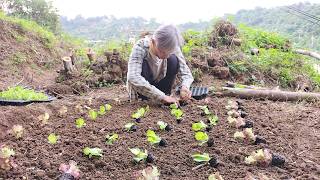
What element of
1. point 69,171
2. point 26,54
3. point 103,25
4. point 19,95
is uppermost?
point 69,171

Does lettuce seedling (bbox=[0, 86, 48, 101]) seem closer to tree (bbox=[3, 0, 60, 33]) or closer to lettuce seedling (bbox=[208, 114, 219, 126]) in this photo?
lettuce seedling (bbox=[208, 114, 219, 126])

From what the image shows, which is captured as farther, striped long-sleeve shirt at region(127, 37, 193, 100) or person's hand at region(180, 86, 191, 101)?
person's hand at region(180, 86, 191, 101)

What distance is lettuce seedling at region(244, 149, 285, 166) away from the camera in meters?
2.94

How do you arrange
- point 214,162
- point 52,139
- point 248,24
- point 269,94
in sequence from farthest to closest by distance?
point 248,24 → point 269,94 → point 52,139 → point 214,162

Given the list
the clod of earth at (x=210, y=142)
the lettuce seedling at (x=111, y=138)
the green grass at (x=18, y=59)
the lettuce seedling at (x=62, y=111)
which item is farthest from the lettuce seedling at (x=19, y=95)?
the green grass at (x=18, y=59)

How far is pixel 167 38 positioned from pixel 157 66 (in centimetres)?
74

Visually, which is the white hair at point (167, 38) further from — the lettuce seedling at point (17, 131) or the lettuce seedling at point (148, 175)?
the lettuce seedling at point (148, 175)

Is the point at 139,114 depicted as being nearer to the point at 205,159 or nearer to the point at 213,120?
the point at 213,120

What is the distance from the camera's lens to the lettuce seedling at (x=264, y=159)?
9.63 ft

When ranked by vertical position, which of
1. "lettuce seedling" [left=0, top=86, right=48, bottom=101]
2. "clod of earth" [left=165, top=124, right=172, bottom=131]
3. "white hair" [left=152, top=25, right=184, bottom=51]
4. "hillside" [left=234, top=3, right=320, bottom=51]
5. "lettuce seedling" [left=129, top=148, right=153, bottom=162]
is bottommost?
"hillside" [left=234, top=3, right=320, bottom=51]

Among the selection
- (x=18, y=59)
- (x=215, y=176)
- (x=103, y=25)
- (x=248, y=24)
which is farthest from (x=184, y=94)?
(x=103, y=25)

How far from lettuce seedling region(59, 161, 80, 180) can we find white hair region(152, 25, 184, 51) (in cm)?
160

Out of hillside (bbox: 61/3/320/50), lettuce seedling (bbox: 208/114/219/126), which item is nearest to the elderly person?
lettuce seedling (bbox: 208/114/219/126)

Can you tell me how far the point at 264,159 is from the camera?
293 centimetres
